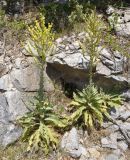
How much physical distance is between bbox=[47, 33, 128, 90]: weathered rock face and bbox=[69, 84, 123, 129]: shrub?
1.68 ft

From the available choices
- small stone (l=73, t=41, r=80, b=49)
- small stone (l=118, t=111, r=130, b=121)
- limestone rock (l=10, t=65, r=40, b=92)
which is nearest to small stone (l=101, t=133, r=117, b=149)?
small stone (l=118, t=111, r=130, b=121)

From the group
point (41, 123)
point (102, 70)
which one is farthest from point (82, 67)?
point (41, 123)

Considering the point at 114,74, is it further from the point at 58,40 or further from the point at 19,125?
the point at 19,125

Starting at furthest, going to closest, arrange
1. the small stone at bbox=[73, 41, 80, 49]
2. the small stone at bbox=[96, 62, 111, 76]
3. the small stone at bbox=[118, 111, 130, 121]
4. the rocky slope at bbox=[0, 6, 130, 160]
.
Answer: the small stone at bbox=[73, 41, 80, 49] < the small stone at bbox=[96, 62, 111, 76] < the small stone at bbox=[118, 111, 130, 121] < the rocky slope at bbox=[0, 6, 130, 160]

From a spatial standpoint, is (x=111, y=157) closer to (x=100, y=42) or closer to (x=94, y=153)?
(x=94, y=153)

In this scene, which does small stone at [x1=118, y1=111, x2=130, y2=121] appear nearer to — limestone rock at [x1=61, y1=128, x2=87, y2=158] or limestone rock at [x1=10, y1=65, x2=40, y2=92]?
limestone rock at [x1=61, y1=128, x2=87, y2=158]

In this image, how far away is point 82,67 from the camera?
968cm

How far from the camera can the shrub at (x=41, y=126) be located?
8.64m

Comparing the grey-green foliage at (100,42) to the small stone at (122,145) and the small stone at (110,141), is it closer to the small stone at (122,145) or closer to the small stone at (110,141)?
the small stone at (110,141)

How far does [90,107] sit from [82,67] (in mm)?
1124

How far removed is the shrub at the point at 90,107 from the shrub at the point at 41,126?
431 mm

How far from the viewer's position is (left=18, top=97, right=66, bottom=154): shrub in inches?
340

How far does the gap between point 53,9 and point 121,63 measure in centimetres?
270

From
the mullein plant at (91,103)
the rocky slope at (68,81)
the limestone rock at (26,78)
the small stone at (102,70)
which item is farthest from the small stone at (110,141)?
the limestone rock at (26,78)
